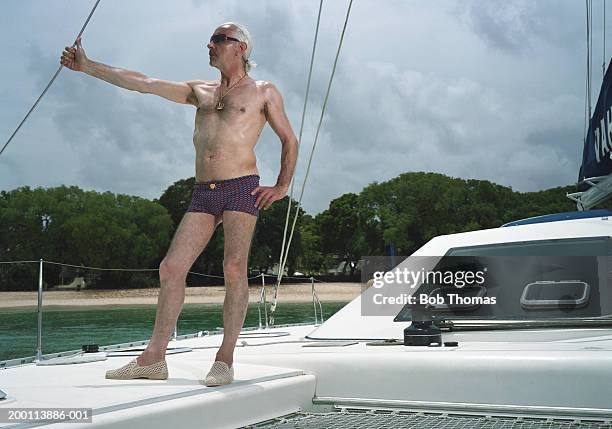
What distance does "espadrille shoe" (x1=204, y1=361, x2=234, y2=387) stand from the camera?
2602 mm

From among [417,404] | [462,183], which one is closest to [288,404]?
[417,404]

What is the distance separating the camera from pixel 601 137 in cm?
493

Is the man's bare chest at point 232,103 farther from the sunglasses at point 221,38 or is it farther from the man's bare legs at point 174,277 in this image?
the man's bare legs at point 174,277

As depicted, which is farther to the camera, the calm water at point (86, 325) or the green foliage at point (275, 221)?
the green foliage at point (275, 221)

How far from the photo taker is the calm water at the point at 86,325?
46.1ft

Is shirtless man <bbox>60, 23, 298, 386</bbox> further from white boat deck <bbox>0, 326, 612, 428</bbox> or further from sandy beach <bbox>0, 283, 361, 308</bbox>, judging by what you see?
sandy beach <bbox>0, 283, 361, 308</bbox>

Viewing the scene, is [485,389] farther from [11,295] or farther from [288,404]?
[11,295]

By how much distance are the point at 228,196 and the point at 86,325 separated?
19675 mm

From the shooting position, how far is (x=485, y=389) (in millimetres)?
2777

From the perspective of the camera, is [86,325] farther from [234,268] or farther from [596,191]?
[234,268]

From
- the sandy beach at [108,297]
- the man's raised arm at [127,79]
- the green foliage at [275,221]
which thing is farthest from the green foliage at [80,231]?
the man's raised arm at [127,79]

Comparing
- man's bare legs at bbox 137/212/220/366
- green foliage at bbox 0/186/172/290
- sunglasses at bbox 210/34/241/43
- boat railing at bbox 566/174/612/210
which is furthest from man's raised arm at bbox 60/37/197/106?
green foliage at bbox 0/186/172/290

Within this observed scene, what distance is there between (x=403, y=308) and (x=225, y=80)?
1.83 metres

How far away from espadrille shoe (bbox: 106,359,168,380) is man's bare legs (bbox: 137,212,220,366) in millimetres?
21
